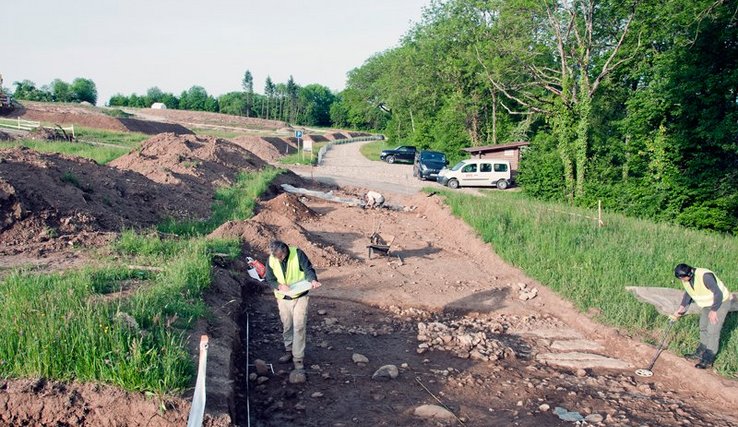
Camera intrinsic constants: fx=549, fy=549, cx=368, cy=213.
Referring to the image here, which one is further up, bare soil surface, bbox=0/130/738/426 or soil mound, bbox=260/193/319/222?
soil mound, bbox=260/193/319/222

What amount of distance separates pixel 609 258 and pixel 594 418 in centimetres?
625

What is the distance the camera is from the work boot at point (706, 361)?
7.79 metres

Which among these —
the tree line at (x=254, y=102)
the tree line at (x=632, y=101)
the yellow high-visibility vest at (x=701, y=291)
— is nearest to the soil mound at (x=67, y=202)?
the yellow high-visibility vest at (x=701, y=291)

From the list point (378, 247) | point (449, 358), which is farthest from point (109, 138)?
point (449, 358)

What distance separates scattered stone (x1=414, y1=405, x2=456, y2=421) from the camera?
20.3 ft

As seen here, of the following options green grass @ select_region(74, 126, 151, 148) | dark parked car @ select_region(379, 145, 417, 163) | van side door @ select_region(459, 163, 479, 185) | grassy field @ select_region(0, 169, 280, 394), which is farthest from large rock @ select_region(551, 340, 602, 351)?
dark parked car @ select_region(379, 145, 417, 163)

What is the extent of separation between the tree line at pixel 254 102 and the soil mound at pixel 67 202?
99.2m

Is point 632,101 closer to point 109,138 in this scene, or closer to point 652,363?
point 652,363

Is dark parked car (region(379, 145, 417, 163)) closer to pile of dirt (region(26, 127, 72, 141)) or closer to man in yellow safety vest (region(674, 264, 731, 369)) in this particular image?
pile of dirt (region(26, 127, 72, 141))

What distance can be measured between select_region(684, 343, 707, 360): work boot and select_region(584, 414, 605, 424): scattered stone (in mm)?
2492

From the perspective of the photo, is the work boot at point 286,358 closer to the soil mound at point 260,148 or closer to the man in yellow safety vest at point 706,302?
the man in yellow safety vest at point 706,302

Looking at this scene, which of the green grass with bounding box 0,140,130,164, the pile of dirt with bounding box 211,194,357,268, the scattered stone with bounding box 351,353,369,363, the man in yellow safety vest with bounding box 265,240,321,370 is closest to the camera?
the man in yellow safety vest with bounding box 265,240,321,370

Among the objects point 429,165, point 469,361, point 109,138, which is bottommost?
point 469,361

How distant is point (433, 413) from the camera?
6.24 meters
